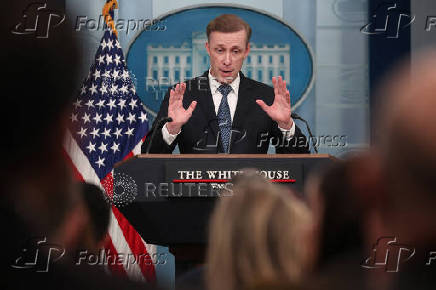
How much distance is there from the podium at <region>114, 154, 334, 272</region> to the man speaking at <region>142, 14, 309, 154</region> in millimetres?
372

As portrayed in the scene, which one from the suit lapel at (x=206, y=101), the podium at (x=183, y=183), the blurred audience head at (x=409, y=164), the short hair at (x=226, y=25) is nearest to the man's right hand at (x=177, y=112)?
the suit lapel at (x=206, y=101)

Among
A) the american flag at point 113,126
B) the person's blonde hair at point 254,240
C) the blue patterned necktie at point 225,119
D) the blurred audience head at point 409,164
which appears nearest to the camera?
the blurred audience head at point 409,164

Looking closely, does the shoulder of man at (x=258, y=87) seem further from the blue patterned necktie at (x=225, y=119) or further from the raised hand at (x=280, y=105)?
the raised hand at (x=280, y=105)

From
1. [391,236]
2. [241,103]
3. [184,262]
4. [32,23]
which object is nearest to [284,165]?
[184,262]

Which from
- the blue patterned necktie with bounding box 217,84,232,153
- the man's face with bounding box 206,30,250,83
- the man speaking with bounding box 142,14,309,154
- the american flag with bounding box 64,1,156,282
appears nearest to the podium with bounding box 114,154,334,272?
the man speaking with bounding box 142,14,309,154

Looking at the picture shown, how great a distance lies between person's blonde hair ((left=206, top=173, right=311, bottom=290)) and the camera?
87 centimetres

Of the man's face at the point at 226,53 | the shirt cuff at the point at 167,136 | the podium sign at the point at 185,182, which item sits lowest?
the podium sign at the point at 185,182

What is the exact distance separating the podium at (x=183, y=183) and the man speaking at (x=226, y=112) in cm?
37

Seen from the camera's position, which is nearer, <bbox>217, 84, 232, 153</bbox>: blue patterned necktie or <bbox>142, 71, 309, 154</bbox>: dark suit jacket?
<bbox>142, 71, 309, 154</bbox>: dark suit jacket

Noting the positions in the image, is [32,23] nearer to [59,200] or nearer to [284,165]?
[59,200]

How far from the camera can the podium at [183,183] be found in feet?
7.53

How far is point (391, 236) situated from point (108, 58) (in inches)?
158

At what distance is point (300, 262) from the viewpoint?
2.91 ft

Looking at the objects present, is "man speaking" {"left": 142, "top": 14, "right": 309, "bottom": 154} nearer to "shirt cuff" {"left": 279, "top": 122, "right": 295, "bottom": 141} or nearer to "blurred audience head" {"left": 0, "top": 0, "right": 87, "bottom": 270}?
"shirt cuff" {"left": 279, "top": 122, "right": 295, "bottom": 141}
